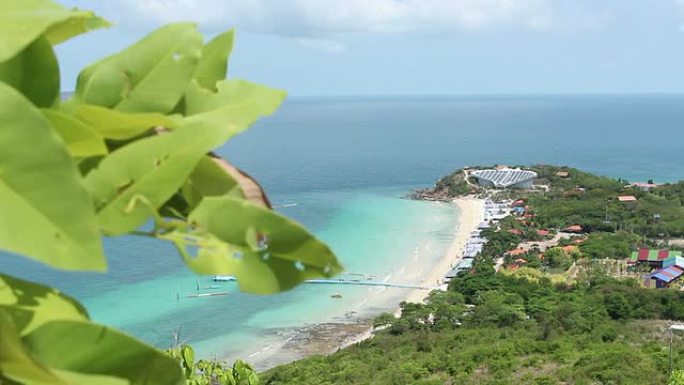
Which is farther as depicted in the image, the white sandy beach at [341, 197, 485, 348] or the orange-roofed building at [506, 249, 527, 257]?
the orange-roofed building at [506, 249, 527, 257]

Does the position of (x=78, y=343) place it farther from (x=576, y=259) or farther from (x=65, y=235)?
(x=576, y=259)

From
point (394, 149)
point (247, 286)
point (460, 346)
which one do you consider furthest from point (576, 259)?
point (394, 149)

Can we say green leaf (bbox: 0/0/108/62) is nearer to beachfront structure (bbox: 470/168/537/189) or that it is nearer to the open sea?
the open sea

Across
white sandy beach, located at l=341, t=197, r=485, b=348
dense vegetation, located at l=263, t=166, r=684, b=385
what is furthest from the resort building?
white sandy beach, located at l=341, t=197, r=485, b=348

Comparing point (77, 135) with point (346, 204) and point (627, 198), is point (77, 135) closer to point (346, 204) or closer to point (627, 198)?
point (627, 198)

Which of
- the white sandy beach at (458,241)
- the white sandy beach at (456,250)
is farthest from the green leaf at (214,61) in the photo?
the white sandy beach at (458,241)
